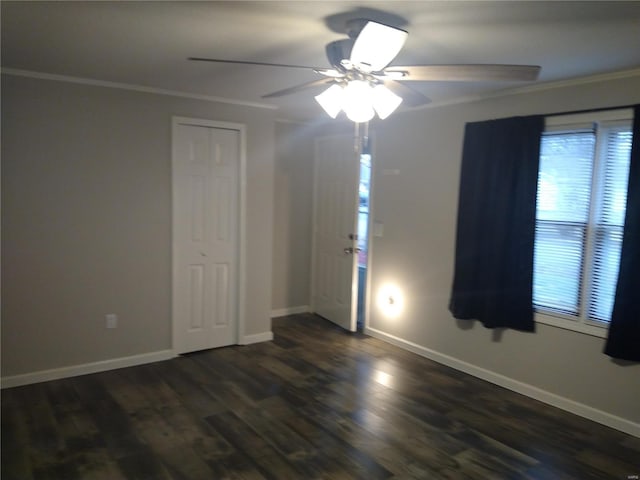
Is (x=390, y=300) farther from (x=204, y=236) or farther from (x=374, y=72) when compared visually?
(x=374, y=72)

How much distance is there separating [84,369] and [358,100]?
3142 mm

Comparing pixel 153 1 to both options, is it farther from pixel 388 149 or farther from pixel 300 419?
pixel 388 149

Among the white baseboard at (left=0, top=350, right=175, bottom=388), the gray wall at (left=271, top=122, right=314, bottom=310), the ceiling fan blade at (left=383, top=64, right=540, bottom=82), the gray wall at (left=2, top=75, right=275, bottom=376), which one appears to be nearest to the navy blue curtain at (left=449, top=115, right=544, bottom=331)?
the ceiling fan blade at (left=383, top=64, right=540, bottom=82)

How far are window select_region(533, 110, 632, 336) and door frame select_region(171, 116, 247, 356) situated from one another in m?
2.62

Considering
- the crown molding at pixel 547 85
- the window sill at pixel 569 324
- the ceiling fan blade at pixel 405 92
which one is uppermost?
the crown molding at pixel 547 85

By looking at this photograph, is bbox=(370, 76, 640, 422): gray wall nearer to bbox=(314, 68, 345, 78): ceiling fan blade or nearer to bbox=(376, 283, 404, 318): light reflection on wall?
bbox=(376, 283, 404, 318): light reflection on wall

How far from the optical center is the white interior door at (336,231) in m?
4.97

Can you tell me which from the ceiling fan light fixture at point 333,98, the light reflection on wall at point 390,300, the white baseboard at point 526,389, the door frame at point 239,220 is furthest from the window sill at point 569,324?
the door frame at point 239,220

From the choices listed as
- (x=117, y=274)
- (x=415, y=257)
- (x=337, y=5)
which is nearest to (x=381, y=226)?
(x=415, y=257)

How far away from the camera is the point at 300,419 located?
3.10m

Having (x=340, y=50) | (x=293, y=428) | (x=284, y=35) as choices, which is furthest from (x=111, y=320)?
(x=340, y=50)

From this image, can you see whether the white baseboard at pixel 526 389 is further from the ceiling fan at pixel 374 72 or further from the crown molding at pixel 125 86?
the crown molding at pixel 125 86

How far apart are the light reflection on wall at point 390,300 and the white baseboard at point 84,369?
2.17 m

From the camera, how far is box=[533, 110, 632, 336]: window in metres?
3.04
